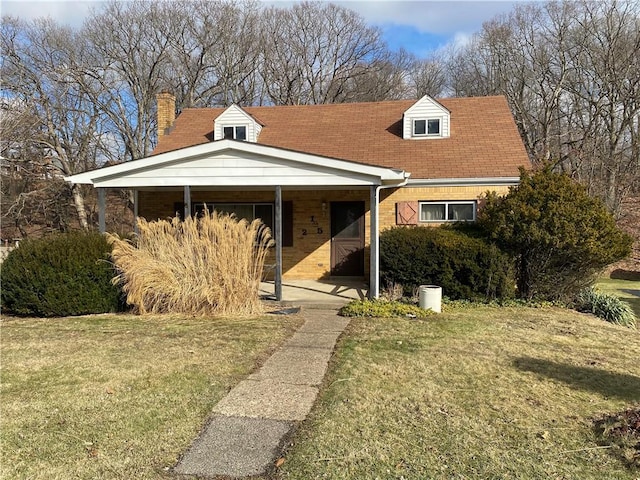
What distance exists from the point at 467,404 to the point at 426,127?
11145 mm

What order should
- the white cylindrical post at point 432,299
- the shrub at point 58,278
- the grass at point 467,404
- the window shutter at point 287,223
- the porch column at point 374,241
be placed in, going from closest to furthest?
the grass at point 467,404, the shrub at point 58,278, the white cylindrical post at point 432,299, the porch column at point 374,241, the window shutter at point 287,223

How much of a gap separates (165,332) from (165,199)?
7192 mm

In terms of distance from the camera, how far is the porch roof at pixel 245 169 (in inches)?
368

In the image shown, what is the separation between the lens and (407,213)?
12188 mm

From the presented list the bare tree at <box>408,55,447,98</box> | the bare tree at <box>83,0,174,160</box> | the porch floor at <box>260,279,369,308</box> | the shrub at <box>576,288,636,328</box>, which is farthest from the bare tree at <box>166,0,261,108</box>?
the shrub at <box>576,288,636,328</box>

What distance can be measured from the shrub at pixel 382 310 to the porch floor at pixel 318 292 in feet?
2.73

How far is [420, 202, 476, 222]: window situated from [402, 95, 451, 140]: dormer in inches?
112

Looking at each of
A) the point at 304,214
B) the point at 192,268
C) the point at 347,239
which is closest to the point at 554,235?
the point at 347,239

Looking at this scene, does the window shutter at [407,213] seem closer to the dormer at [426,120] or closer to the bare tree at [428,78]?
A: the dormer at [426,120]

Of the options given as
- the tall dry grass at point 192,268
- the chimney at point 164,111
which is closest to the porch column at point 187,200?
the tall dry grass at point 192,268

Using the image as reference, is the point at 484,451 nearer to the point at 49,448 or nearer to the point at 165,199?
the point at 49,448

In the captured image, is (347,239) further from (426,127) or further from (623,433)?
(623,433)

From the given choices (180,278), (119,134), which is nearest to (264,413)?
(180,278)

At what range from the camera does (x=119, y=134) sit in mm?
26469
